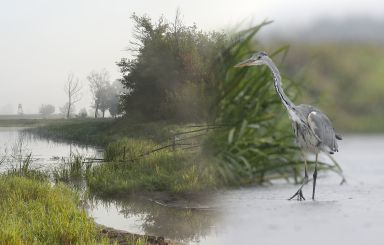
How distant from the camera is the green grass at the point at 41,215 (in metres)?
3.24

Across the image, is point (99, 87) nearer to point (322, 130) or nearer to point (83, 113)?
point (83, 113)

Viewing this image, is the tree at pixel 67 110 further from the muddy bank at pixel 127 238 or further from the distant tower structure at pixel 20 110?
the muddy bank at pixel 127 238

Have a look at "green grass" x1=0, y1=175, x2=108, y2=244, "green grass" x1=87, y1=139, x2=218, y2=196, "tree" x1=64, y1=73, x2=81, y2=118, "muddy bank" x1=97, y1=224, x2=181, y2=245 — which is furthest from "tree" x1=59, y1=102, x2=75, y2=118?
"muddy bank" x1=97, y1=224, x2=181, y2=245

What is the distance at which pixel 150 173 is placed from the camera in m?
4.45

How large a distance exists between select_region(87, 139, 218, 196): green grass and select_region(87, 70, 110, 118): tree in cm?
25

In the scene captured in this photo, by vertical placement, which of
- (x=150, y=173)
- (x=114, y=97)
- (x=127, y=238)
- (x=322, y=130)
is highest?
(x=114, y=97)

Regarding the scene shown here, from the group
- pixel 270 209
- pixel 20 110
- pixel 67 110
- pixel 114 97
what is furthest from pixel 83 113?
pixel 270 209

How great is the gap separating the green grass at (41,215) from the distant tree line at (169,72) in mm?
641

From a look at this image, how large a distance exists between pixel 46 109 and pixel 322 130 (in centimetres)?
212

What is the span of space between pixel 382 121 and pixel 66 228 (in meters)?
1.95

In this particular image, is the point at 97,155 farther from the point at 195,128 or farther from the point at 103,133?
the point at 195,128

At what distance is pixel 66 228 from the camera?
330cm

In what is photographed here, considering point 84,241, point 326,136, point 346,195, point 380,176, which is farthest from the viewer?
point 380,176

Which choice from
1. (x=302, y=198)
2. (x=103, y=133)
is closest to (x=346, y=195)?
(x=302, y=198)
